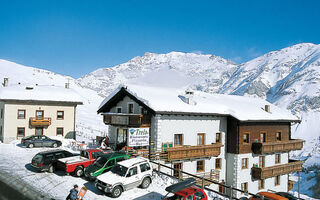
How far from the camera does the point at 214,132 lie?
28000 millimetres

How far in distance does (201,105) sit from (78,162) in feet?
45.9

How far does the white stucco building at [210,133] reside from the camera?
24.4 m

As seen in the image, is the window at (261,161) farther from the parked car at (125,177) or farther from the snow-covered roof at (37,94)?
the snow-covered roof at (37,94)

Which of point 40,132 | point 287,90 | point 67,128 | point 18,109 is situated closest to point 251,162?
point 67,128

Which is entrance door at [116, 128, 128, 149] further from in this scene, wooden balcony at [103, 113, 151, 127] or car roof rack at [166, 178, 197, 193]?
car roof rack at [166, 178, 197, 193]

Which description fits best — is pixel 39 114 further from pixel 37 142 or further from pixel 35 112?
pixel 37 142

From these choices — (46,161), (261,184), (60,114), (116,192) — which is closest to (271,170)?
(261,184)

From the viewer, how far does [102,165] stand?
1802 cm

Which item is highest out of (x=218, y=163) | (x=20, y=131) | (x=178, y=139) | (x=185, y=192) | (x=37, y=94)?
(x=37, y=94)

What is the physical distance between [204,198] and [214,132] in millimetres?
14107

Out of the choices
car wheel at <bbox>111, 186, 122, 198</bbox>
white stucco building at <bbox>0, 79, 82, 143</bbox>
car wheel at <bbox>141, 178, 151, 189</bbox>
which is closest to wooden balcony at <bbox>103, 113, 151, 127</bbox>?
car wheel at <bbox>141, 178, 151, 189</bbox>

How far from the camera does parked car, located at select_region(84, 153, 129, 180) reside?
17.6m

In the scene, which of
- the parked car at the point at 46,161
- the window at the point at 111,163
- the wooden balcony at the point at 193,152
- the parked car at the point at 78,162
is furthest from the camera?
the wooden balcony at the point at 193,152

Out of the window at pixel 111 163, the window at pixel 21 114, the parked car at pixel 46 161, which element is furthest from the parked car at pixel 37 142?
the window at pixel 111 163
